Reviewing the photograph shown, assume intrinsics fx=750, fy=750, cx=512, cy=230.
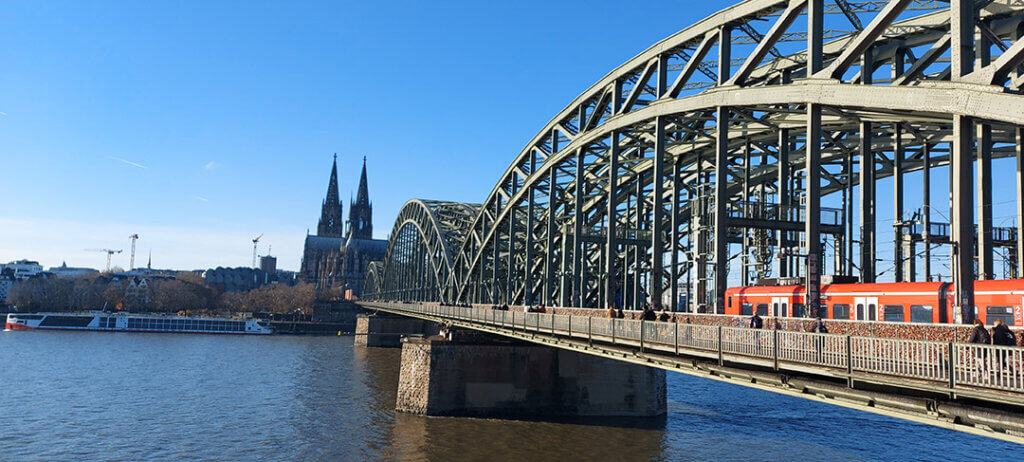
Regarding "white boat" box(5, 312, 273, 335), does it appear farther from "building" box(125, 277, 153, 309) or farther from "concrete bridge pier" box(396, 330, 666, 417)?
"concrete bridge pier" box(396, 330, 666, 417)

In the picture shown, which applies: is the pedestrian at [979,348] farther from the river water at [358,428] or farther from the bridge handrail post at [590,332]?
the river water at [358,428]

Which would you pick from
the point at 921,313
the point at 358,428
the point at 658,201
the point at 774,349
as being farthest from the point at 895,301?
the point at 358,428

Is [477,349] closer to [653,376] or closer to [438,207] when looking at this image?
[653,376]

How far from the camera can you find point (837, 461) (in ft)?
110

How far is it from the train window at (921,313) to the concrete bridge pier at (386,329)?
88908 mm

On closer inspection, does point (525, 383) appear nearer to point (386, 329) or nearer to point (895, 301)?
point (895, 301)

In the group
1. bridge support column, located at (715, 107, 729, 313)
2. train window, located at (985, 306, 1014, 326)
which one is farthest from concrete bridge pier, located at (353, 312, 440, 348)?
train window, located at (985, 306, 1014, 326)

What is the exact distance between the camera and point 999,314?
20.8 meters

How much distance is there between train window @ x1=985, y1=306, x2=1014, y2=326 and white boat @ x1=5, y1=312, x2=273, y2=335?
129 meters

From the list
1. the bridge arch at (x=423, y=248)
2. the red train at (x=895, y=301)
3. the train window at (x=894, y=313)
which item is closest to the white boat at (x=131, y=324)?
the bridge arch at (x=423, y=248)

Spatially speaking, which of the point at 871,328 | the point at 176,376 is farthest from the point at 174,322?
the point at 871,328

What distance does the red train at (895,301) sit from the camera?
2062 centimetres

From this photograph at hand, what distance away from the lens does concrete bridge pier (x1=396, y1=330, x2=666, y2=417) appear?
4350cm

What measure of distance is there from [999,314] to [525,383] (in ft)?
89.9
